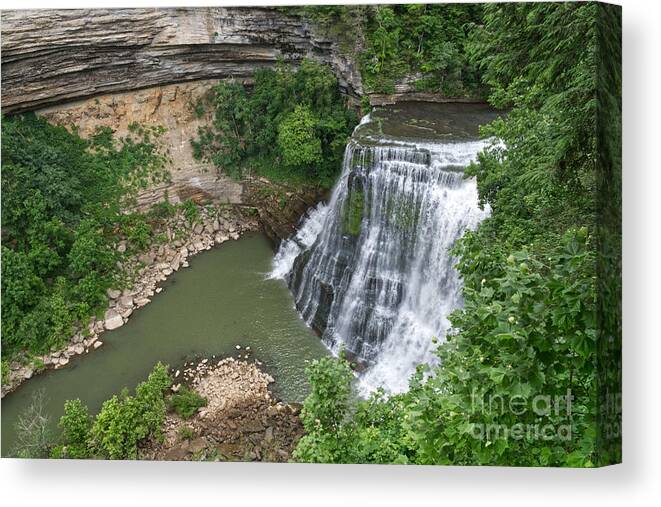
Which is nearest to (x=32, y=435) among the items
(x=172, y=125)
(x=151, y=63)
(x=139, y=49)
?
(x=172, y=125)

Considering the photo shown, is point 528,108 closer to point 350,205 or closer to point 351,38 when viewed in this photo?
point 351,38

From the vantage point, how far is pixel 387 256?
578cm

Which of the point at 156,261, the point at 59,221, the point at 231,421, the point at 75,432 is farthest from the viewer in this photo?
the point at 156,261

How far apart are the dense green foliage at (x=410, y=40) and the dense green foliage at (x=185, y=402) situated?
9.28 feet

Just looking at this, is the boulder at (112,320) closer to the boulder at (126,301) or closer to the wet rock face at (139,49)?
the boulder at (126,301)

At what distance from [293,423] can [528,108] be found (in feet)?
8.78

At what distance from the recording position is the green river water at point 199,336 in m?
4.59

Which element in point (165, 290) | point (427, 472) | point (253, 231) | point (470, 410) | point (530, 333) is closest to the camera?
point (530, 333)

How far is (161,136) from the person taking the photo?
604 centimetres

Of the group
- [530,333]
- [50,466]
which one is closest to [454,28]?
[530,333]

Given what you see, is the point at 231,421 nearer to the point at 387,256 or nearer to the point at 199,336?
the point at 199,336

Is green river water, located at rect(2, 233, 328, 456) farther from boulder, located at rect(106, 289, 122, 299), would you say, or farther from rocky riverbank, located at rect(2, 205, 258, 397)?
boulder, located at rect(106, 289, 122, 299)

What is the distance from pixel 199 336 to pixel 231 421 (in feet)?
2.43

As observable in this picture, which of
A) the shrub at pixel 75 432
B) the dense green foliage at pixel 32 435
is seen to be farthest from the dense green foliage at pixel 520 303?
the dense green foliage at pixel 32 435
